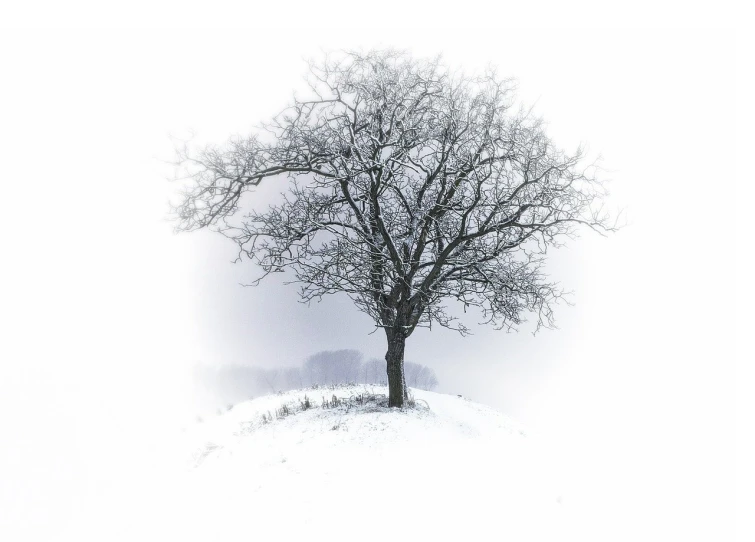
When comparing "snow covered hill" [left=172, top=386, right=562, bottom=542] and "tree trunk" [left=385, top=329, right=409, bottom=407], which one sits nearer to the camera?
"snow covered hill" [left=172, top=386, right=562, bottom=542]

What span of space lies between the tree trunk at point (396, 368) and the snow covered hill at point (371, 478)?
1.50 feet

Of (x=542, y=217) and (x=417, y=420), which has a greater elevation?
(x=542, y=217)

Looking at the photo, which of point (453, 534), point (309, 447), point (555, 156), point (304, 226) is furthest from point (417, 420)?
point (555, 156)

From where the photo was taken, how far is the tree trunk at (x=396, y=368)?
11.4 m

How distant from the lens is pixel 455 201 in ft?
38.1

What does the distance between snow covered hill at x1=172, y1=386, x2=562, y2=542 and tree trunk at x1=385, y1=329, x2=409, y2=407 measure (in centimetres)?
46

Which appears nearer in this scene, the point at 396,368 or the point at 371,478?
the point at 371,478

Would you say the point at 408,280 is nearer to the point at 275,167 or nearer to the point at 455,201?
the point at 455,201

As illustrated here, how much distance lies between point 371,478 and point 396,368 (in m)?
4.17

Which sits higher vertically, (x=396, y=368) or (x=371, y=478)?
(x=396, y=368)

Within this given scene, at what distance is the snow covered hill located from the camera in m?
6.18

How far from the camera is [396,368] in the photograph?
11.4 meters

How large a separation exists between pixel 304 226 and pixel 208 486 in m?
6.00

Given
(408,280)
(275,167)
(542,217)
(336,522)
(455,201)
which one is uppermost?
(275,167)
